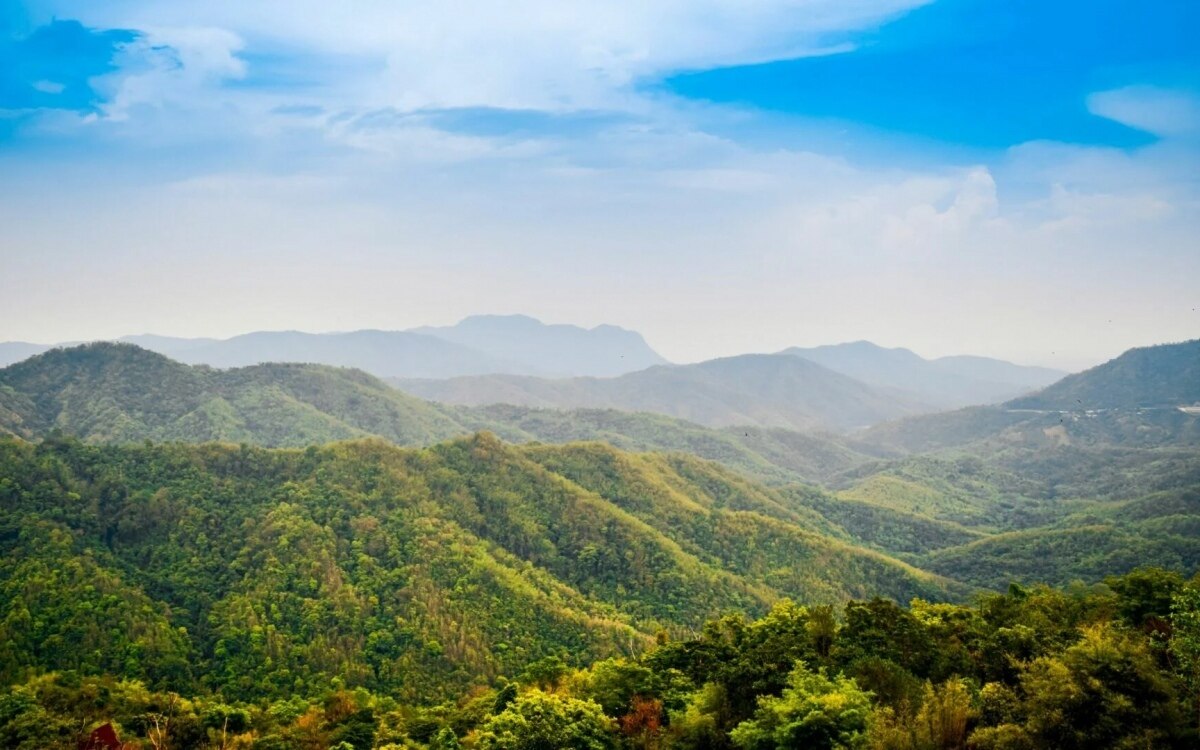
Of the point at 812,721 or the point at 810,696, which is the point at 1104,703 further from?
the point at 810,696

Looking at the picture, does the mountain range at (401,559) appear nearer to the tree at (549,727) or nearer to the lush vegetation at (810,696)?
the lush vegetation at (810,696)

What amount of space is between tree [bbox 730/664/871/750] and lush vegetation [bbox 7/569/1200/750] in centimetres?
8

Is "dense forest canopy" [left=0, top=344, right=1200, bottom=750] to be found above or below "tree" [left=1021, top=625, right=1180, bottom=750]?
below

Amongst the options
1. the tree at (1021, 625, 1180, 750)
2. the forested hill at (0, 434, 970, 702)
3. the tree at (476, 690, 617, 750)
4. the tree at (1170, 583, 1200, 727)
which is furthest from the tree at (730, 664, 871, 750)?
the forested hill at (0, 434, 970, 702)

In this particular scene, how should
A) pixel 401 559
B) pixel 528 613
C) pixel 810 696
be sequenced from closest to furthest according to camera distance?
pixel 810 696
pixel 528 613
pixel 401 559

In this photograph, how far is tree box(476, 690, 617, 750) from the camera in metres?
28.1

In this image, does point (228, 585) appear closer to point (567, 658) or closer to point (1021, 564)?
point (567, 658)

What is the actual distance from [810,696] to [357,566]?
2299 inches

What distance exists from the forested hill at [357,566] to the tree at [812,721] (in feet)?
127

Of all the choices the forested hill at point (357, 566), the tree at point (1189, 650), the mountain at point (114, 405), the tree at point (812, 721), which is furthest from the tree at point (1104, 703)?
the mountain at point (114, 405)

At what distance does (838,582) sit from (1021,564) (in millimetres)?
44939

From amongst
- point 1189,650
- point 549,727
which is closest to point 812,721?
point 549,727

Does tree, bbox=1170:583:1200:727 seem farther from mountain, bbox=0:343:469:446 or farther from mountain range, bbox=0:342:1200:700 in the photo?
mountain, bbox=0:343:469:446

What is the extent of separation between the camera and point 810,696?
24.8 metres
